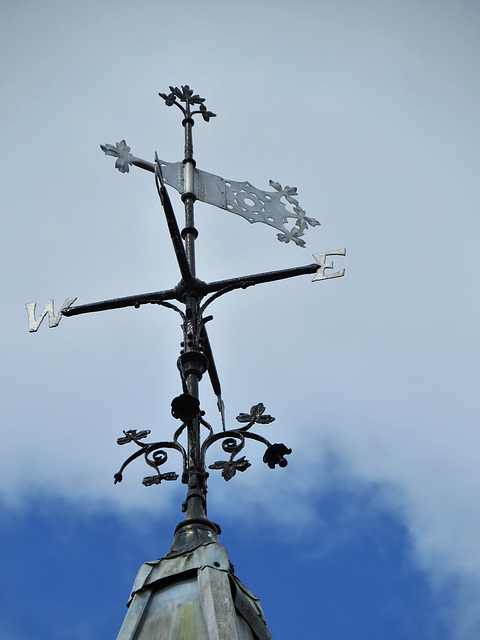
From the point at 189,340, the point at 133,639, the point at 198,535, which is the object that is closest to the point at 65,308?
the point at 189,340

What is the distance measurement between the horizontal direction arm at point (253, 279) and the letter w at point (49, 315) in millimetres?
1138

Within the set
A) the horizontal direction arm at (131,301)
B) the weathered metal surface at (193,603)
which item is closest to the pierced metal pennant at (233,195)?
the horizontal direction arm at (131,301)

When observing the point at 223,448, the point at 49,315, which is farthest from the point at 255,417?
the point at 49,315

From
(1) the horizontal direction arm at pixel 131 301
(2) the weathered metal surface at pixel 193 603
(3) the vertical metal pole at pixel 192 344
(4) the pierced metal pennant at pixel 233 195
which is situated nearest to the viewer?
(2) the weathered metal surface at pixel 193 603

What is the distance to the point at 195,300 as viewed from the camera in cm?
527

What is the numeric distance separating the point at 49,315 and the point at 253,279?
1.53 meters

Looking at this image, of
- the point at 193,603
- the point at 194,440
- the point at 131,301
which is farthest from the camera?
the point at 131,301

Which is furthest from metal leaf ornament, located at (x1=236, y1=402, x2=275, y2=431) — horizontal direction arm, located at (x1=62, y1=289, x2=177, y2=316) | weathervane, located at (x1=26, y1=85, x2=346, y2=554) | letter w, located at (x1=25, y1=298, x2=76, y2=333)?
letter w, located at (x1=25, y1=298, x2=76, y2=333)

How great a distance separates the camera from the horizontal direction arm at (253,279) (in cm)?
536

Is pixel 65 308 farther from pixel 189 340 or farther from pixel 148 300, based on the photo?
pixel 189 340

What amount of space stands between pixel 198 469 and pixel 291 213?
2.95m

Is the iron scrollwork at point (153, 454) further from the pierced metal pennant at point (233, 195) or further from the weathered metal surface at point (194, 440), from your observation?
the pierced metal pennant at point (233, 195)

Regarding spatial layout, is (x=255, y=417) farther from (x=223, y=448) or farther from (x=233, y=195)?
(x=233, y=195)

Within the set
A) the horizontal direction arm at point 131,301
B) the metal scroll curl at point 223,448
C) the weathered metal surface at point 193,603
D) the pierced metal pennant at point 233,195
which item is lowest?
the weathered metal surface at point 193,603
